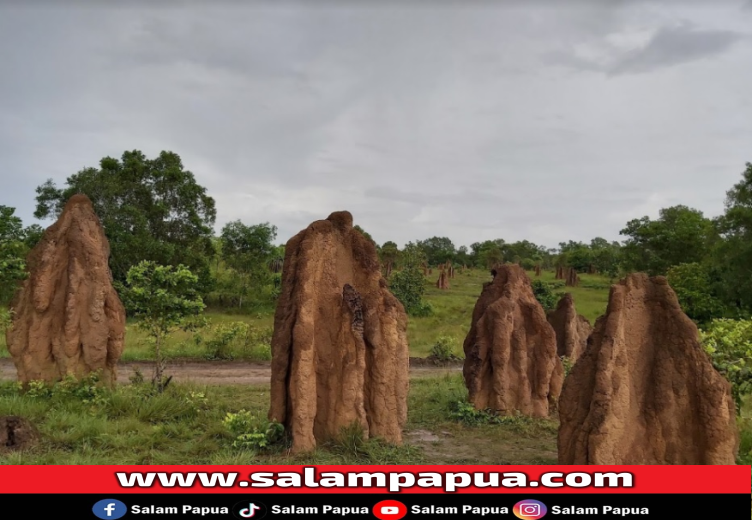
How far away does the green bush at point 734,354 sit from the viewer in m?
8.23

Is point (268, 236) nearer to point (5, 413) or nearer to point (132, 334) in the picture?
point (132, 334)

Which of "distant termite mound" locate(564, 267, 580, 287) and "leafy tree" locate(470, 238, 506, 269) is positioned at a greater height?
"leafy tree" locate(470, 238, 506, 269)

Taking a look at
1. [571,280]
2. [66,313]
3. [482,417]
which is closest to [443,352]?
[482,417]

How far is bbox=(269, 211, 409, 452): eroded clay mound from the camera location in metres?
8.91

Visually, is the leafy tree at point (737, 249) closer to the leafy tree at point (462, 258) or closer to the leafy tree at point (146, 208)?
the leafy tree at point (146, 208)

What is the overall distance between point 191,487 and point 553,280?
54.6 meters

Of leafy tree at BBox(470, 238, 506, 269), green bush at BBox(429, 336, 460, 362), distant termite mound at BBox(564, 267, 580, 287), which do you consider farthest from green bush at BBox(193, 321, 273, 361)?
leafy tree at BBox(470, 238, 506, 269)

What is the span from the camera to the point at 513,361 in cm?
1277

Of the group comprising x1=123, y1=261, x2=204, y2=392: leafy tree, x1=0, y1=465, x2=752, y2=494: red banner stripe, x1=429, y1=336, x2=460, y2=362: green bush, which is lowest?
x1=429, y1=336, x2=460, y2=362: green bush

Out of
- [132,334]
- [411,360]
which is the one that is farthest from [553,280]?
[132,334]

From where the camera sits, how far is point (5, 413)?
9.47 metres

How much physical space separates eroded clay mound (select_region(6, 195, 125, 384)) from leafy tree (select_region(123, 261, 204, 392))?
544 mm
